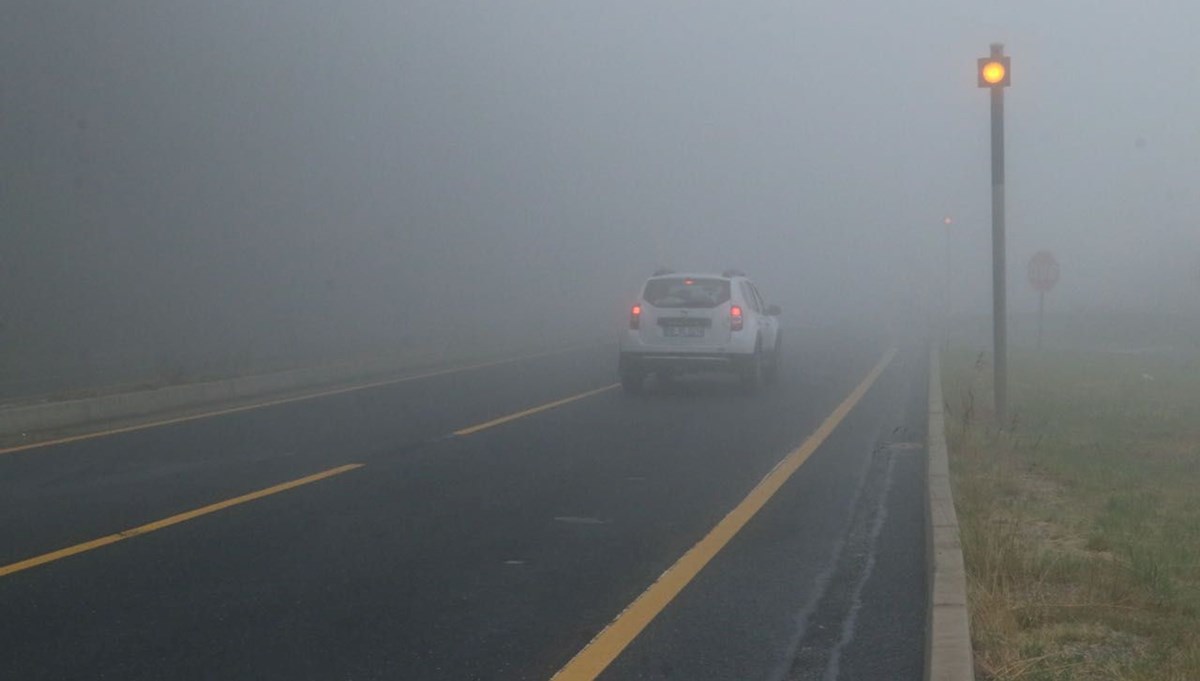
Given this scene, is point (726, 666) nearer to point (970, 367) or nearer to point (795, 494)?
point (795, 494)

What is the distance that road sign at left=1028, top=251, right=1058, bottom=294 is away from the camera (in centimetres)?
3259

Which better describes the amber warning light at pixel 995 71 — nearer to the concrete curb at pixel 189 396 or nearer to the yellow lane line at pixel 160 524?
the yellow lane line at pixel 160 524

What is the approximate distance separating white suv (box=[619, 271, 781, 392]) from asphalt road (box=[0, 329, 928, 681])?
3.92m

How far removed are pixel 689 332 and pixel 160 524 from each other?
1205cm

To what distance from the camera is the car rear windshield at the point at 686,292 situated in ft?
71.3

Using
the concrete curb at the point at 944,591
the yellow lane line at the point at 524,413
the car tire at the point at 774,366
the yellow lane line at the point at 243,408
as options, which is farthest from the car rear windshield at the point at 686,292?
the concrete curb at the point at 944,591

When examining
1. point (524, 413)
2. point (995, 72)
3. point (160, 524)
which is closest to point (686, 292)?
point (524, 413)

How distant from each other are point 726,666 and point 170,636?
2.67 m

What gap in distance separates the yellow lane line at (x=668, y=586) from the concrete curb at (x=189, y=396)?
8.75 m

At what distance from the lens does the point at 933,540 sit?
8.75 metres

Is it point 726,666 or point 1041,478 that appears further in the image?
point 1041,478

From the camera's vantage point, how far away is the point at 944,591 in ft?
24.0

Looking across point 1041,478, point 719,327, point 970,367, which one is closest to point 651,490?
point 1041,478

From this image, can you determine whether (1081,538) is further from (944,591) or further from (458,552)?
(458,552)
